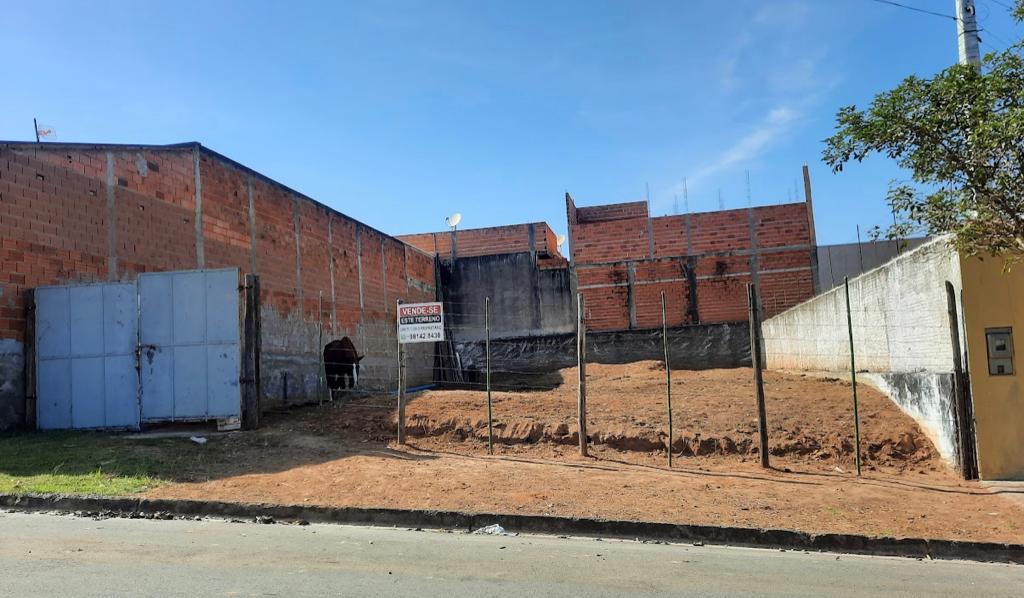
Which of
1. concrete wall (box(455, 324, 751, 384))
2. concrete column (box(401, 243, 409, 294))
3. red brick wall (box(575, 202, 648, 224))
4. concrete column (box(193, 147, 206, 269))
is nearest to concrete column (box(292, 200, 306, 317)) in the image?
concrete column (box(193, 147, 206, 269))

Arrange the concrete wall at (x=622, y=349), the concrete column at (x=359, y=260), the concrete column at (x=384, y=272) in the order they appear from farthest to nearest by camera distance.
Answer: the concrete wall at (x=622, y=349) → the concrete column at (x=384, y=272) → the concrete column at (x=359, y=260)

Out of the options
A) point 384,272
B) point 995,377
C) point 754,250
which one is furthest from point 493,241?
point 995,377

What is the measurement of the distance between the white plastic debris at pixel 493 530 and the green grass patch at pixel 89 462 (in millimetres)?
4176

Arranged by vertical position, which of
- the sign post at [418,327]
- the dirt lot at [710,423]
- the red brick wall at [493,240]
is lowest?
the dirt lot at [710,423]

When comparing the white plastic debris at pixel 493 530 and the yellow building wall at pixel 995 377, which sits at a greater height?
the yellow building wall at pixel 995 377

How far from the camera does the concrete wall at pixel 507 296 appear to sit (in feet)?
86.9

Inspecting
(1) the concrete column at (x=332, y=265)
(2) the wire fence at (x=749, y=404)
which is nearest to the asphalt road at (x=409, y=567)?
(2) the wire fence at (x=749, y=404)

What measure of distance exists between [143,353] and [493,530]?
7.89 m

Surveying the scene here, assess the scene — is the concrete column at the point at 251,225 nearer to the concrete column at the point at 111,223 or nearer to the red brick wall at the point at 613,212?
the concrete column at the point at 111,223

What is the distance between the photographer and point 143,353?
11.9 meters

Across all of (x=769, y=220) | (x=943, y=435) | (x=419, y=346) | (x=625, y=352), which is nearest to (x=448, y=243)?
(x=419, y=346)

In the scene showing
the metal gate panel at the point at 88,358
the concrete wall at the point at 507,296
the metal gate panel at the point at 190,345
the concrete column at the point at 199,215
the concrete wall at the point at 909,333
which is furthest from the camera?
the concrete wall at the point at 507,296

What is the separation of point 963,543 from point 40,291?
44.0 ft

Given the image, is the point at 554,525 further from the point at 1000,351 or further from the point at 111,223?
the point at 111,223
